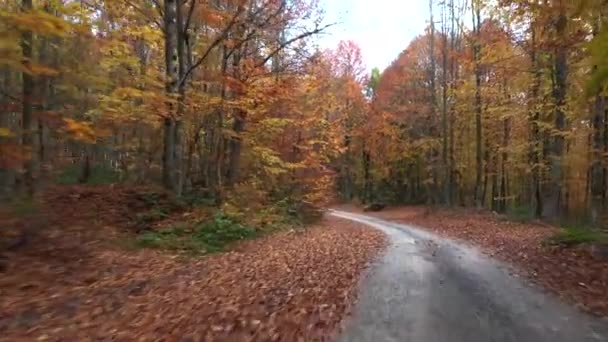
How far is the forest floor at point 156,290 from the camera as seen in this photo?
5414 mm

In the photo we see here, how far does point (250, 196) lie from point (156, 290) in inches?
406

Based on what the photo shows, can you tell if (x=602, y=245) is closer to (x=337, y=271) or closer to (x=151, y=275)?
(x=337, y=271)

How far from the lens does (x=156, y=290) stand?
7.17m

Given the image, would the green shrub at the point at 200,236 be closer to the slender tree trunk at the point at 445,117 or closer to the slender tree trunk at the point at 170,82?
the slender tree trunk at the point at 170,82

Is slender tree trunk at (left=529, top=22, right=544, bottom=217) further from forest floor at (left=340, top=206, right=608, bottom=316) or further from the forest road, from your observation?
the forest road

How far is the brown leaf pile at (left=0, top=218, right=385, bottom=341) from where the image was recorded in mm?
5363

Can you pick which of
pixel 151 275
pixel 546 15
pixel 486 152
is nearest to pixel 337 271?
pixel 151 275

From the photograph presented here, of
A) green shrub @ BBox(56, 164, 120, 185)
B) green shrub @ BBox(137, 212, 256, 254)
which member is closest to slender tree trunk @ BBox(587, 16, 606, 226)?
green shrub @ BBox(137, 212, 256, 254)

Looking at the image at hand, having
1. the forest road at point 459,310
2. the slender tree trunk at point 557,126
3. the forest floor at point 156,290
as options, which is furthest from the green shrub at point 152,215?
the slender tree trunk at point 557,126

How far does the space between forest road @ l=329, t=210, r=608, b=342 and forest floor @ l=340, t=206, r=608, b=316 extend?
398 millimetres

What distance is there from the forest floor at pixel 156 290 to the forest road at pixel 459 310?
1.54ft

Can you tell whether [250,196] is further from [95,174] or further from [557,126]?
[95,174]

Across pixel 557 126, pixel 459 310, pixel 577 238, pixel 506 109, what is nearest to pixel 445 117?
pixel 506 109

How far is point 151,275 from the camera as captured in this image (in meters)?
8.08
